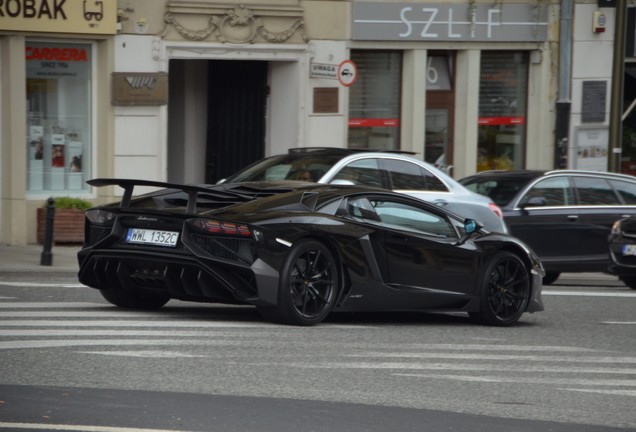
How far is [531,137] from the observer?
2586cm

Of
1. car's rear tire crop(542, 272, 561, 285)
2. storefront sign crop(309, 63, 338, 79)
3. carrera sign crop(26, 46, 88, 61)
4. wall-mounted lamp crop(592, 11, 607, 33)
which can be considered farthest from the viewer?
wall-mounted lamp crop(592, 11, 607, 33)

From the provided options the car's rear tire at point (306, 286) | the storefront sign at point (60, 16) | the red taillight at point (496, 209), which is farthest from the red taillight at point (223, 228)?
the storefront sign at point (60, 16)

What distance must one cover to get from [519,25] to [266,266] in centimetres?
1527

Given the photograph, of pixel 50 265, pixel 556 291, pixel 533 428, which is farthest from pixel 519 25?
pixel 533 428

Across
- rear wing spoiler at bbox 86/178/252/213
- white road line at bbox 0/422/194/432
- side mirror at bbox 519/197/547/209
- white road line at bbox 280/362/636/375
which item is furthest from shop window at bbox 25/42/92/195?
white road line at bbox 0/422/194/432

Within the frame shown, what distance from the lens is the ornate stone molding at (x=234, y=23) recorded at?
73.1 feet

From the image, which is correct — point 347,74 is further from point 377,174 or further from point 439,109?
point 377,174

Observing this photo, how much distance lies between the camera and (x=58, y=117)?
21906 mm

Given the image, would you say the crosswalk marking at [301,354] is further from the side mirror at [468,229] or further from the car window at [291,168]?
the car window at [291,168]

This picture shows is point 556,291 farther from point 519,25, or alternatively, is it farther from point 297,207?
point 519,25

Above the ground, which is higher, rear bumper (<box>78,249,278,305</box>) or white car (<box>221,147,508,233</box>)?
white car (<box>221,147,508,233</box>)

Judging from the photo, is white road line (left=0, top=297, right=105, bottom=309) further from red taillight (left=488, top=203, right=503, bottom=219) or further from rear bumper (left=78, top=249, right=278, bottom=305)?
red taillight (left=488, top=203, right=503, bottom=219)

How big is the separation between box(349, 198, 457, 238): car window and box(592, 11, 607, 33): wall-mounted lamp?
13.9 m

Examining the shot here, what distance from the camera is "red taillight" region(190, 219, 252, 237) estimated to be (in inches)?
430
